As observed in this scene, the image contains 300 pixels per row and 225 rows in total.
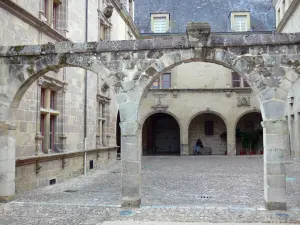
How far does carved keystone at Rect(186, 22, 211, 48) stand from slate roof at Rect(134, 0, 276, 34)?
1684cm

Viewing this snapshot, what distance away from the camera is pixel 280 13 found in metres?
20.5

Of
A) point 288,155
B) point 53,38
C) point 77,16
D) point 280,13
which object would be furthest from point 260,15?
point 53,38

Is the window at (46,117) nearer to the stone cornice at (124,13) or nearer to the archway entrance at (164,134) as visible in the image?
the stone cornice at (124,13)

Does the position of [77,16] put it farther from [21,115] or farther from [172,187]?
[172,187]

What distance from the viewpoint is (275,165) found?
261 inches

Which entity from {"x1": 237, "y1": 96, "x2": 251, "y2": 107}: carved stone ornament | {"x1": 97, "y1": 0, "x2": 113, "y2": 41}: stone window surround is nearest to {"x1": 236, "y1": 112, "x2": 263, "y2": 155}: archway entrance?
{"x1": 237, "y1": 96, "x2": 251, "y2": 107}: carved stone ornament

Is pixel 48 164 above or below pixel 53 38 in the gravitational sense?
below

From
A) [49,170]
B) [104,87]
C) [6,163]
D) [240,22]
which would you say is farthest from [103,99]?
[240,22]

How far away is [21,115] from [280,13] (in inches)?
654

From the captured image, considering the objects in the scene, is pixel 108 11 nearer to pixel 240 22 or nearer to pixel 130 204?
pixel 130 204

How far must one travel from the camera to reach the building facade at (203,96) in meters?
21.4

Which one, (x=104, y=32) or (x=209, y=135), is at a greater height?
(x=104, y=32)

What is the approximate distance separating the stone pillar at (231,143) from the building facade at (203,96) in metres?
Result: 0.06

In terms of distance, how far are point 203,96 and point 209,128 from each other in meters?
2.94
